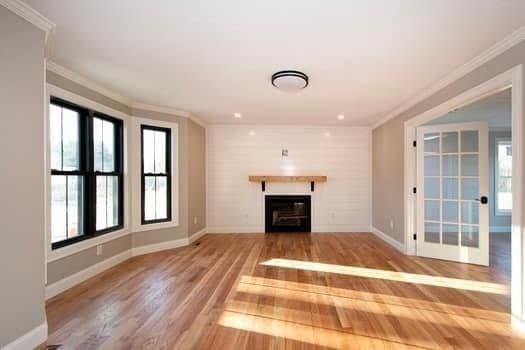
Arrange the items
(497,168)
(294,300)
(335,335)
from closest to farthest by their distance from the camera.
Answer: (335,335) → (294,300) → (497,168)

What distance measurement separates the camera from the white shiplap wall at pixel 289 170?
595 centimetres

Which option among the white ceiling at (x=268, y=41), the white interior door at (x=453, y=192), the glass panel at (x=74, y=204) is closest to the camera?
the white ceiling at (x=268, y=41)

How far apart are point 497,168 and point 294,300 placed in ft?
20.5

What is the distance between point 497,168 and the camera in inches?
233

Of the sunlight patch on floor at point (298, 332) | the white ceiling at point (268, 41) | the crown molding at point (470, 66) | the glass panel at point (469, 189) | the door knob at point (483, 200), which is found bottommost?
the sunlight patch on floor at point (298, 332)

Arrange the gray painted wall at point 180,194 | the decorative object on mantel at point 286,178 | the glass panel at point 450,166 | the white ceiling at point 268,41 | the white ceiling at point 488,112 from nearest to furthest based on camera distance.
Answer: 1. the white ceiling at point 268,41
2. the gray painted wall at point 180,194
3. the glass panel at point 450,166
4. the white ceiling at point 488,112
5. the decorative object on mantel at point 286,178

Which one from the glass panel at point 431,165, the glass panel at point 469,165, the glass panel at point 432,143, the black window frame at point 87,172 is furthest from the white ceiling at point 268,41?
the glass panel at point 469,165

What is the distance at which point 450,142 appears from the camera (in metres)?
3.84

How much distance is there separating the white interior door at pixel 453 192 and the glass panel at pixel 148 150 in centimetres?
444

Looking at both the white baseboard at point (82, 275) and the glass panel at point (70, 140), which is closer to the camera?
the white baseboard at point (82, 275)

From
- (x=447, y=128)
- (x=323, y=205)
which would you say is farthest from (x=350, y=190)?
(x=447, y=128)

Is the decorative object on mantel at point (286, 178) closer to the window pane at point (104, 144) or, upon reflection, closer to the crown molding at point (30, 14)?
the window pane at point (104, 144)

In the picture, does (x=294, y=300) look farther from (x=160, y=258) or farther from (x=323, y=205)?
(x=323, y=205)

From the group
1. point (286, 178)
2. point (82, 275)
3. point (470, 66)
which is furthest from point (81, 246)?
point (470, 66)
